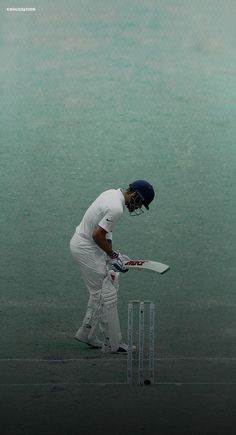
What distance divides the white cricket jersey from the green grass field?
0.91 meters

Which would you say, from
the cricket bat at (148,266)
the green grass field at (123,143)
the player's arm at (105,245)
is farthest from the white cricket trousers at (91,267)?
the green grass field at (123,143)

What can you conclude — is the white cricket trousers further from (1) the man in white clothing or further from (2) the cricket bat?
(2) the cricket bat

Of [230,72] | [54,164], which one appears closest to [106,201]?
[54,164]

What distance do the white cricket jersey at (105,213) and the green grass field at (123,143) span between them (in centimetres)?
91

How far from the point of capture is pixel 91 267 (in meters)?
7.30

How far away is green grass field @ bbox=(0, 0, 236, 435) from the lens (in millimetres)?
8156

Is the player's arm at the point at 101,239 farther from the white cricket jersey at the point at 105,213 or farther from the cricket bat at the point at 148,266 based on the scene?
the cricket bat at the point at 148,266

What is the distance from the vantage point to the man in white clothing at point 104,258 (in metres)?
7.16

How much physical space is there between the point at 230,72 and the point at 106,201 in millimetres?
1691

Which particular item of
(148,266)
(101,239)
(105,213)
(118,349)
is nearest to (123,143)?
(105,213)

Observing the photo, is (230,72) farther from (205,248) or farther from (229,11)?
(205,248)

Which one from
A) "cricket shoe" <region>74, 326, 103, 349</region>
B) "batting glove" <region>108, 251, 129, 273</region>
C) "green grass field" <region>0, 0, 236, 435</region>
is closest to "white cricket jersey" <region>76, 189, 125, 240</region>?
"batting glove" <region>108, 251, 129, 273</region>

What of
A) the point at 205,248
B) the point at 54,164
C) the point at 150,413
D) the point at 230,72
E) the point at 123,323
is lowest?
the point at 150,413

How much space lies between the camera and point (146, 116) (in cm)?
827
